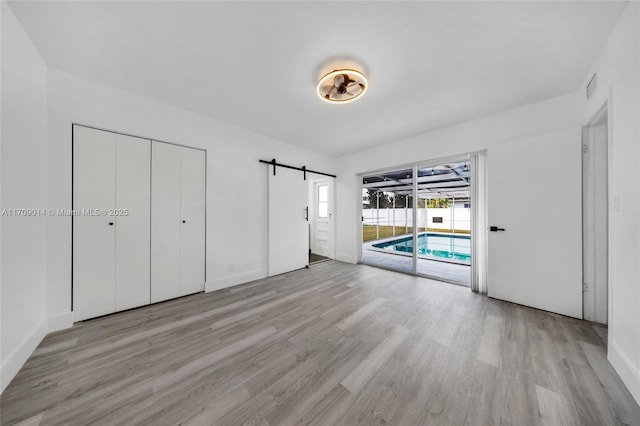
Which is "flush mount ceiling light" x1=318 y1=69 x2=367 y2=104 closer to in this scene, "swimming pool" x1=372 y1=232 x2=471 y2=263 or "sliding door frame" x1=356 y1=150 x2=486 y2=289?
"sliding door frame" x1=356 y1=150 x2=486 y2=289

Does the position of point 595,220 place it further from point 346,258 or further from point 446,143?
point 346,258

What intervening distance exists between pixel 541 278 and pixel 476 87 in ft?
8.10

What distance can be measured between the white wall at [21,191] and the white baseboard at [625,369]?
4148 mm

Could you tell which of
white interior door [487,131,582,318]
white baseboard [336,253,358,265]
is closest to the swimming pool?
white baseboard [336,253,358,265]

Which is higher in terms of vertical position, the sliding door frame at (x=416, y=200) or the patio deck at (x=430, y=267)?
the sliding door frame at (x=416, y=200)

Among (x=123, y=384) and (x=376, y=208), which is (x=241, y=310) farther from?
(x=376, y=208)

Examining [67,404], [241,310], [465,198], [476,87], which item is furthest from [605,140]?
[465,198]

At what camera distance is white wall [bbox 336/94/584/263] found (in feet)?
8.24

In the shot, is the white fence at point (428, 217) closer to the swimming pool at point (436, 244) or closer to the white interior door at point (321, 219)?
the swimming pool at point (436, 244)

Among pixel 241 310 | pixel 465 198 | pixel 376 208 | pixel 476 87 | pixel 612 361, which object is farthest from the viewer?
pixel 465 198

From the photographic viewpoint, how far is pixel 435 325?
2.15 metres

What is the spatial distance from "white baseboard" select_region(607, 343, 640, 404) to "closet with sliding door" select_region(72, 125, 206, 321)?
419cm

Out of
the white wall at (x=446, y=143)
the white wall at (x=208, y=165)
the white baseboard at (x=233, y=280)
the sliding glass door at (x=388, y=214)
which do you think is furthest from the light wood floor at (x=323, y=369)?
the sliding glass door at (x=388, y=214)

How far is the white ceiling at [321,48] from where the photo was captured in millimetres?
1480
